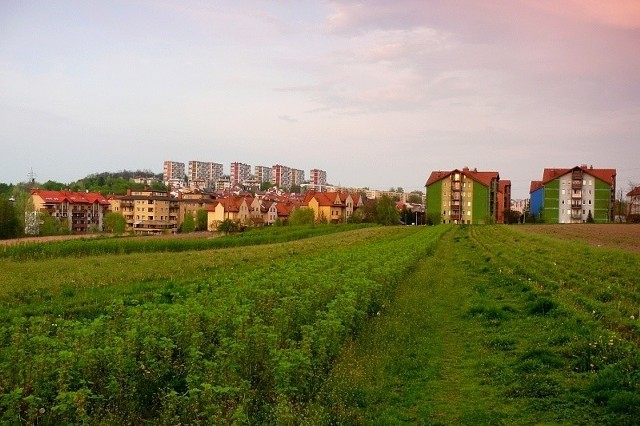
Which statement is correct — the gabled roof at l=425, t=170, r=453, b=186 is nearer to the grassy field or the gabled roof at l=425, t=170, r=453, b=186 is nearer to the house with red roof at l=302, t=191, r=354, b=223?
the house with red roof at l=302, t=191, r=354, b=223

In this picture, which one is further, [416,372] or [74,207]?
[74,207]

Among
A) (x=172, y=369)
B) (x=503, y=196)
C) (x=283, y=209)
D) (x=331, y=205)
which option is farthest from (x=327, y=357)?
(x=503, y=196)

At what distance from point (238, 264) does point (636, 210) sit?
14523cm

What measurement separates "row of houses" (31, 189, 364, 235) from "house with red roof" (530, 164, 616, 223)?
153ft

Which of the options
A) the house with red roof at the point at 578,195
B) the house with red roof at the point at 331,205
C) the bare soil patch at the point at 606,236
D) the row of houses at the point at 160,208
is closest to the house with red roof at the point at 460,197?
the house with red roof at the point at 578,195

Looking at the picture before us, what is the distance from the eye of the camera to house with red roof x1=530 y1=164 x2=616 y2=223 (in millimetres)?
121938

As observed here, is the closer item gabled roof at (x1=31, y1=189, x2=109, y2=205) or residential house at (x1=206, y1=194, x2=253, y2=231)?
residential house at (x1=206, y1=194, x2=253, y2=231)

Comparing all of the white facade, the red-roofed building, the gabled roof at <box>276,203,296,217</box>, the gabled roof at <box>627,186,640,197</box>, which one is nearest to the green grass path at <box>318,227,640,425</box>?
the white facade

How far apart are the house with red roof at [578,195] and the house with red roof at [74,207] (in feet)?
345

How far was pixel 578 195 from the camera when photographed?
123m

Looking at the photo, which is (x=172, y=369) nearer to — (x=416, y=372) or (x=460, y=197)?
(x=416, y=372)

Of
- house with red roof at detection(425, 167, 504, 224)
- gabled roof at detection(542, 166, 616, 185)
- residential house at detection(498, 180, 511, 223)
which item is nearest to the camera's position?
gabled roof at detection(542, 166, 616, 185)

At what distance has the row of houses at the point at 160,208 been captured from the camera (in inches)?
5241

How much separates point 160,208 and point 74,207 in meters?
20.6
